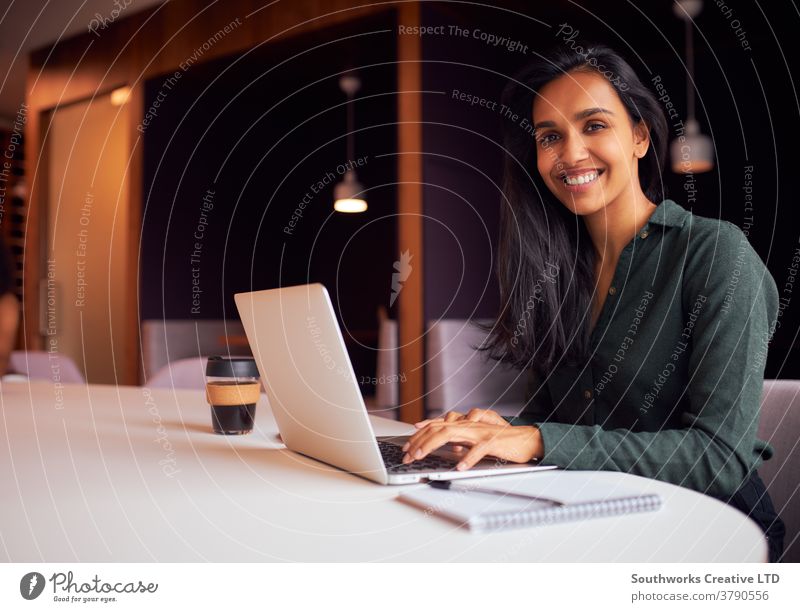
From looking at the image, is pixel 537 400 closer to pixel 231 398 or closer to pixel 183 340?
pixel 231 398

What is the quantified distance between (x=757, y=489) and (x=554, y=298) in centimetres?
46

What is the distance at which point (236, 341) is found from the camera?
391 cm

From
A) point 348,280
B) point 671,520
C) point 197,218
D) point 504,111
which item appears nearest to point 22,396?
point 504,111

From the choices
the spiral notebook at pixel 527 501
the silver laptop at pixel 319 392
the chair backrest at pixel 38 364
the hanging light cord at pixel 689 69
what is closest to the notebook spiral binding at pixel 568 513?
the spiral notebook at pixel 527 501

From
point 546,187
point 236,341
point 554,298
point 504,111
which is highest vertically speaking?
point 504,111

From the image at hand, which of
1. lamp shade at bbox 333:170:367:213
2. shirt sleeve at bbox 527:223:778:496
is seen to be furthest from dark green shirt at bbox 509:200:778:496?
lamp shade at bbox 333:170:367:213

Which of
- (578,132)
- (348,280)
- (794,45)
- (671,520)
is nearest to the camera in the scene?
(671,520)

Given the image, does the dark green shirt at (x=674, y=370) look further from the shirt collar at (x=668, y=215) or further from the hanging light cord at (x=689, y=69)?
the hanging light cord at (x=689, y=69)

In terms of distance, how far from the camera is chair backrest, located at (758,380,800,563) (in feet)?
2.97

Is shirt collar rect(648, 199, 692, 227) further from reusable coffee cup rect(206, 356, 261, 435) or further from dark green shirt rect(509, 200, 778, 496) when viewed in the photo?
reusable coffee cup rect(206, 356, 261, 435)

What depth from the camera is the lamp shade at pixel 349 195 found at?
14.8 ft

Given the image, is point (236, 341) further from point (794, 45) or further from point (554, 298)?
point (794, 45)

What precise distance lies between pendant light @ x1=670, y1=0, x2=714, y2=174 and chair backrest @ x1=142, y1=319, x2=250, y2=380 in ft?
8.11
